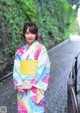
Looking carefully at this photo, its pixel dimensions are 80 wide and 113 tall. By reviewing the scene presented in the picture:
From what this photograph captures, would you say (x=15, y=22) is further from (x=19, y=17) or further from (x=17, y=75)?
(x=17, y=75)

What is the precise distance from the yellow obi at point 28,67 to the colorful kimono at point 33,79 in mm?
28

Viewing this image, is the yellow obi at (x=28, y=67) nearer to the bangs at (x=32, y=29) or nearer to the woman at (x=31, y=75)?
the woman at (x=31, y=75)

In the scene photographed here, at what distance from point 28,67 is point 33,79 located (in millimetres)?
160

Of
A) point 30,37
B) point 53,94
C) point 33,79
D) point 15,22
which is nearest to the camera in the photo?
point 33,79

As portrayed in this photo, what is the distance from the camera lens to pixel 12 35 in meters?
10.7

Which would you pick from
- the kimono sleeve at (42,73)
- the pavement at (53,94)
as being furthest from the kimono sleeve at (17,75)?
the pavement at (53,94)

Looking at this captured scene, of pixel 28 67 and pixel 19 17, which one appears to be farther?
pixel 19 17

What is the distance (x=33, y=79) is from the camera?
14.0 feet

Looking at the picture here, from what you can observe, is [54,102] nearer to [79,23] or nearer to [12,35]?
[12,35]

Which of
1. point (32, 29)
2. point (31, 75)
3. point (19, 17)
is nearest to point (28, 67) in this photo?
point (31, 75)

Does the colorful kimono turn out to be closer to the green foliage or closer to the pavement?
the pavement

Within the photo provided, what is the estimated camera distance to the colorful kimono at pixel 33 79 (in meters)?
4.26

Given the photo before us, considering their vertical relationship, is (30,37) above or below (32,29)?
below

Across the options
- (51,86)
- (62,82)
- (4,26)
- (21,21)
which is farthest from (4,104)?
(21,21)
